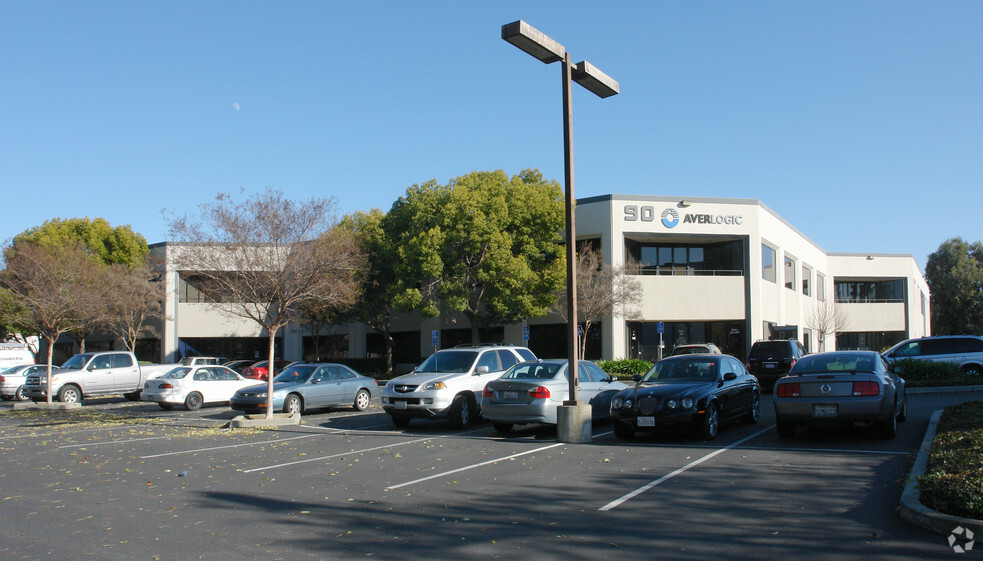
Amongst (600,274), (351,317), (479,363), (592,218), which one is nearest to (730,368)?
(479,363)

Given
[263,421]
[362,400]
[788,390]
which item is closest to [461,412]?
[263,421]

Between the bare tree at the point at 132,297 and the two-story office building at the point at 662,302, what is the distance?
1.83 meters

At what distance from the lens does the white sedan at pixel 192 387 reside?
853 inches

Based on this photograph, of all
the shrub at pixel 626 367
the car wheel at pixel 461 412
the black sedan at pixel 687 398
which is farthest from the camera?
the shrub at pixel 626 367

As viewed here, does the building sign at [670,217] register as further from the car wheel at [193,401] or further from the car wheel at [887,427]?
the car wheel at [887,427]

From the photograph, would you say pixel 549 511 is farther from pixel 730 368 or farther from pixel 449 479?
pixel 730 368

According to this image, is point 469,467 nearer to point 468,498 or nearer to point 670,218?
point 468,498

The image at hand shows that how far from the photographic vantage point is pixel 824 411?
36.6 ft

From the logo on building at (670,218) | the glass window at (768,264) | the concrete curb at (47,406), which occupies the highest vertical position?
the logo on building at (670,218)

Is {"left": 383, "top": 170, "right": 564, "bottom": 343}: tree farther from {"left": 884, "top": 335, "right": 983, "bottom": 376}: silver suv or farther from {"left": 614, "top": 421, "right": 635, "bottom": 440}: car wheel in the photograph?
{"left": 614, "top": 421, "right": 635, "bottom": 440}: car wheel

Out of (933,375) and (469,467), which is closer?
(469,467)

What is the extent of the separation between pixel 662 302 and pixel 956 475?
104 ft

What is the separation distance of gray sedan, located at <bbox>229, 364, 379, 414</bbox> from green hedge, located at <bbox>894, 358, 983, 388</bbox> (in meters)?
15.1

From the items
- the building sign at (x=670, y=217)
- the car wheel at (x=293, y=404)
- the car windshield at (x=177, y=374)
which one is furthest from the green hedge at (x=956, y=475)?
the building sign at (x=670, y=217)
